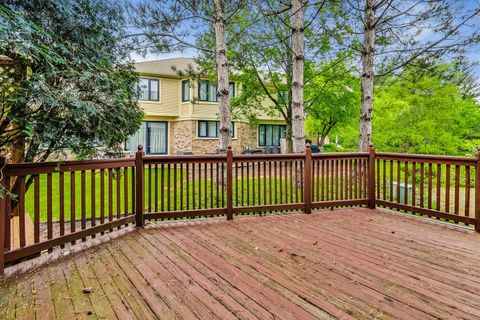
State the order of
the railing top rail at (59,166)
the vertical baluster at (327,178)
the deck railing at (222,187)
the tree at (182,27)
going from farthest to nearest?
1. the tree at (182,27)
2. the vertical baluster at (327,178)
3. the deck railing at (222,187)
4. the railing top rail at (59,166)

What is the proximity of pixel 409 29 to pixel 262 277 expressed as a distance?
754cm

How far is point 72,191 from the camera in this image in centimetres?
358

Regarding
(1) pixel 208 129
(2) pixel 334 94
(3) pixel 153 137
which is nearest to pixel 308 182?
(2) pixel 334 94

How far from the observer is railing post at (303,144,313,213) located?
212 inches

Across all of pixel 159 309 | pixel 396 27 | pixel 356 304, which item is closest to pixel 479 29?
pixel 396 27

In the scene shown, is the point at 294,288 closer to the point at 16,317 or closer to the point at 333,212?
the point at 16,317

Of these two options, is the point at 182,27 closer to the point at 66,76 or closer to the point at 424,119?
the point at 66,76

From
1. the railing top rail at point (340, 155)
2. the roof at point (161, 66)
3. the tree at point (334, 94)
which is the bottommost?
the railing top rail at point (340, 155)

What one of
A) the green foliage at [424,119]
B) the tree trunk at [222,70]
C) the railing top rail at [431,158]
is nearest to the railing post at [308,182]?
the railing top rail at [431,158]

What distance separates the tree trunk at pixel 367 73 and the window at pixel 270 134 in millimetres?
12616

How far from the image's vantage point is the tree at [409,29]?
6.81 m

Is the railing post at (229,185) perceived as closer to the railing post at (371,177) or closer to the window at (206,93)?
the railing post at (371,177)

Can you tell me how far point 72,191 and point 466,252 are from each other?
15.0 feet

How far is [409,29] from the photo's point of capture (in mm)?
7609
